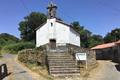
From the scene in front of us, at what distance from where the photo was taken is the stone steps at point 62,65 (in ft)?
82.3

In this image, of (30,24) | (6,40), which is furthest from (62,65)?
(6,40)

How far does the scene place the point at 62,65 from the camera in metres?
26.7

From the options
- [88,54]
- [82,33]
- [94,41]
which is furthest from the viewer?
[82,33]

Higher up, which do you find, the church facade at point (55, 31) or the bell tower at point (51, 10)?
the bell tower at point (51, 10)

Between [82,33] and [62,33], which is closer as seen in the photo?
[62,33]

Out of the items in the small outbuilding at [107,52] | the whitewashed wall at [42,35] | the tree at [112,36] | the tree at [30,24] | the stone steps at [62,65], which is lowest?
the stone steps at [62,65]

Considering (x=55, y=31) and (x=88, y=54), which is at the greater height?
(x=55, y=31)

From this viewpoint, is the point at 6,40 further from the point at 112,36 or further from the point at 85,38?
the point at 112,36

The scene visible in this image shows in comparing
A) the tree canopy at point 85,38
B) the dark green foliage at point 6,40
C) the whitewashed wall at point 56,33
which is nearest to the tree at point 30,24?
the dark green foliage at point 6,40

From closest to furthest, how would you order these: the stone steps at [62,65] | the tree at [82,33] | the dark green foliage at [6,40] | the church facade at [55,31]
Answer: the stone steps at [62,65] → the church facade at [55,31] → the dark green foliage at [6,40] → the tree at [82,33]

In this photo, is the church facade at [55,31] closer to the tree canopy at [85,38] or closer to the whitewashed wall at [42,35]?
the whitewashed wall at [42,35]

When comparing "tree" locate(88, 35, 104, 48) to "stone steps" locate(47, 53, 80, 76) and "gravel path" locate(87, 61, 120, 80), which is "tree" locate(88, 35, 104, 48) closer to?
"gravel path" locate(87, 61, 120, 80)

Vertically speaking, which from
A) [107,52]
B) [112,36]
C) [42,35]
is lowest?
[107,52]

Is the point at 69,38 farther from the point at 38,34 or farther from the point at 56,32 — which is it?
the point at 38,34
